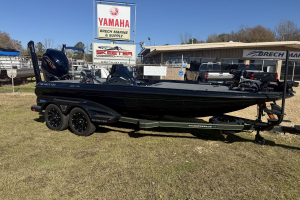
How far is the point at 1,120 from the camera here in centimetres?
624

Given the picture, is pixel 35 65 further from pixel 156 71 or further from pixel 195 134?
pixel 156 71

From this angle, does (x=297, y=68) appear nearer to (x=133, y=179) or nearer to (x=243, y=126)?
(x=243, y=126)

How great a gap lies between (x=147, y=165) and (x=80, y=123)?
2184 millimetres

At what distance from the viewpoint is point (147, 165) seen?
352 cm

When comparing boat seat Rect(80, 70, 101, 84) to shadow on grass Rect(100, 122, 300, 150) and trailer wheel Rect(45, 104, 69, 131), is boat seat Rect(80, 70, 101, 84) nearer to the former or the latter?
trailer wheel Rect(45, 104, 69, 131)

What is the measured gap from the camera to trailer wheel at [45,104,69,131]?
5137 mm

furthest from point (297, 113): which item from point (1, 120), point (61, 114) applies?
point (1, 120)

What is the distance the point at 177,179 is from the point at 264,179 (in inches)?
49.1

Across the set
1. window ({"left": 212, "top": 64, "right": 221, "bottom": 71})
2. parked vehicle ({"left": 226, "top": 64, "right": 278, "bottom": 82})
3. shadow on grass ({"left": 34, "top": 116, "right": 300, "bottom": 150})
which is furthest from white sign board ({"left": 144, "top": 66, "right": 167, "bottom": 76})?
shadow on grass ({"left": 34, "top": 116, "right": 300, "bottom": 150})

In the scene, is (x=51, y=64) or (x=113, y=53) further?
(x=113, y=53)

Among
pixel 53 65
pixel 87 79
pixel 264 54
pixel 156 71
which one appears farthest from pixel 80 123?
pixel 264 54

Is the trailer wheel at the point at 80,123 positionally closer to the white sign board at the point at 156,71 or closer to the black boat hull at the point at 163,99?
the black boat hull at the point at 163,99

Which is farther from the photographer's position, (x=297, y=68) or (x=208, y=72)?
(x=297, y=68)

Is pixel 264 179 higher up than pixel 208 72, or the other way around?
pixel 208 72
